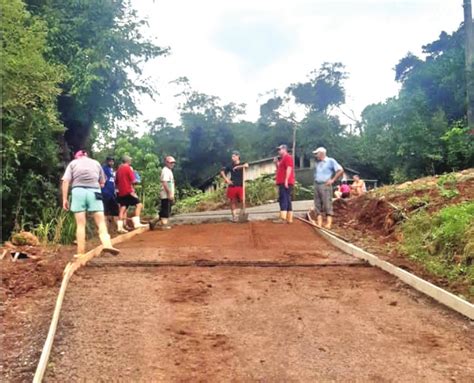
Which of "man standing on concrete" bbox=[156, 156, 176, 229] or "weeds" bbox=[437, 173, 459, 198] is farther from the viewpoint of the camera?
"man standing on concrete" bbox=[156, 156, 176, 229]

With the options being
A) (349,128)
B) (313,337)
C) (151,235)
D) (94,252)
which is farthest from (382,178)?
(313,337)

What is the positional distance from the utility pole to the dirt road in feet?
58.4

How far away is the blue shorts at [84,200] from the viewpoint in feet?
25.8

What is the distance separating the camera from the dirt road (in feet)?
12.5

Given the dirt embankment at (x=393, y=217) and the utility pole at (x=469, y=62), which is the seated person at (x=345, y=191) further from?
the utility pole at (x=469, y=62)

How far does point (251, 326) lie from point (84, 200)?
402cm

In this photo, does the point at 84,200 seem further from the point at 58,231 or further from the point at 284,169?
the point at 284,169

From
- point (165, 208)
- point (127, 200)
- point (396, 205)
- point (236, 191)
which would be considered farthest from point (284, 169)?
point (127, 200)

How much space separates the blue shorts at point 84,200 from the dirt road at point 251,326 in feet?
2.58

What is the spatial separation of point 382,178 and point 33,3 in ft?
91.5

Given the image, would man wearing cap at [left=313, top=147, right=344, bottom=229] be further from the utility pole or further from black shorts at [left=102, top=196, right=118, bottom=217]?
the utility pole

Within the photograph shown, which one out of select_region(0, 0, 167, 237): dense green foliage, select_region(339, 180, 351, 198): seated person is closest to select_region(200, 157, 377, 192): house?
select_region(339, 180, 351, 198): seated person

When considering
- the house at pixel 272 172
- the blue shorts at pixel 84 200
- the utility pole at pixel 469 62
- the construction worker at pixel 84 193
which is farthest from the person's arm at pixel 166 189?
the house at pixel 272 172

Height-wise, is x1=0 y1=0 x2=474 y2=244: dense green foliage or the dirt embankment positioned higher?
x1=0 y1=0 x2=474 y2=244: dense green foliage
